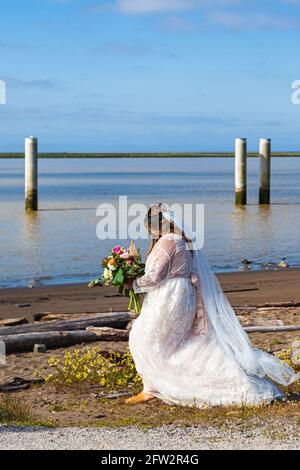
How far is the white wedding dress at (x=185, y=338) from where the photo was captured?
30.3ft

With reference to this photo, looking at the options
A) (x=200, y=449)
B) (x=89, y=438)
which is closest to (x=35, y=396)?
(x=89, y=438)

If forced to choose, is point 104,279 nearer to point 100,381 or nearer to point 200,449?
point 100,381

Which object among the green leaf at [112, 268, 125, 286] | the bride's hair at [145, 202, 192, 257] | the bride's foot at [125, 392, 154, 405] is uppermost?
the bride's hair at [145, 202, 192, 257]

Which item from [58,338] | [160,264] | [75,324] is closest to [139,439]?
[160,264]

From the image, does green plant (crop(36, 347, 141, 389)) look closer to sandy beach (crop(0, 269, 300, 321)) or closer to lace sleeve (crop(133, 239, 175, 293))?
lace sleeve (crop(133, 239, 175, 293))

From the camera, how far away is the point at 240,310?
Answer: 14.7 metres

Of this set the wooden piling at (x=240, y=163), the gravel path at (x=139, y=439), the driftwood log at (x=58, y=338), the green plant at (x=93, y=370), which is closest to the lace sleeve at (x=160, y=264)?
the green plant at (x=93, y=370)

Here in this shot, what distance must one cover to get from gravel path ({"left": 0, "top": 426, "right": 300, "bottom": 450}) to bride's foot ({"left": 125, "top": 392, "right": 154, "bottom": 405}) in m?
1.61

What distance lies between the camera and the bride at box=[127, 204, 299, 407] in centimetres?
927

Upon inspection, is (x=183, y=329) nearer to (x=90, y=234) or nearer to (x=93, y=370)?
(x=93, y=370)

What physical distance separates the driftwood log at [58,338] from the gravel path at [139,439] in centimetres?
391

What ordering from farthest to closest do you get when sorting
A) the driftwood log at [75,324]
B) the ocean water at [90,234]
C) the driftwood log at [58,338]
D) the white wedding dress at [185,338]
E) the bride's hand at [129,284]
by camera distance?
the ocean water at [90,234]
the driftwood log at [75,324]
the driftwood log at [58,338]
the bride's hand at [129,284]
the white wedding dress at [185,338]

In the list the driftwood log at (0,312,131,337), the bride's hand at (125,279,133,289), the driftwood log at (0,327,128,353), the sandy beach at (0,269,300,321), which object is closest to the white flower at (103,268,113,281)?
the bride's hand at (125,279,133,289)

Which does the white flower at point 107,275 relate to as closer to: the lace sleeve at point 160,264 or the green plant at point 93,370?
A: the lace sleeve at point 160,264
